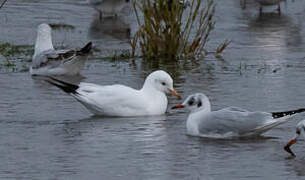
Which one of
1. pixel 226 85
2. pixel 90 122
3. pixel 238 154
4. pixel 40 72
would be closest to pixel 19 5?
pixel 40 72

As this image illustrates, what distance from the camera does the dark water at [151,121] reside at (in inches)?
334

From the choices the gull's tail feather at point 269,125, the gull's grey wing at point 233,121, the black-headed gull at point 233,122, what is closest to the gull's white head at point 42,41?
the black-headed gull at point 233,122

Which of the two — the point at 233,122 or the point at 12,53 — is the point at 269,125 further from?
the point at 12,53

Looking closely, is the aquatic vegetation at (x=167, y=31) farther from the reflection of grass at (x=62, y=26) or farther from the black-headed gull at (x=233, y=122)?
the black-headed gull at (x=233, y=122)

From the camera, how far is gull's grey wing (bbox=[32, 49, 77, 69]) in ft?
47.5

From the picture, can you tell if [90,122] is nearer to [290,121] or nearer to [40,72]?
[290,121]

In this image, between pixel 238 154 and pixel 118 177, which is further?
pixel 238 154

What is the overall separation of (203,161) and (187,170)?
0.40 meters

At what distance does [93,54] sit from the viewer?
16.6 m

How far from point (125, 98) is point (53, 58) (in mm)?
3888

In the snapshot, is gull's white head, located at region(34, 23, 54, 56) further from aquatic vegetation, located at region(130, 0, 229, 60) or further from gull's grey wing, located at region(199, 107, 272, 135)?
gull's grey wing, located at region(199, 107, 272, 135)

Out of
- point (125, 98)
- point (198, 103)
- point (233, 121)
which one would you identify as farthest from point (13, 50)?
point (233, 121)

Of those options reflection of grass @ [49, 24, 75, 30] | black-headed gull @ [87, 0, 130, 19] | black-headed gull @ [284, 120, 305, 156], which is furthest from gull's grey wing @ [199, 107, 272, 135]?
black-headed gull @ [87, 0, 130, 19]

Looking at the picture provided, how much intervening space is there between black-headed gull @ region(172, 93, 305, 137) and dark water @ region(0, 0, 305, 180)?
0.12m
